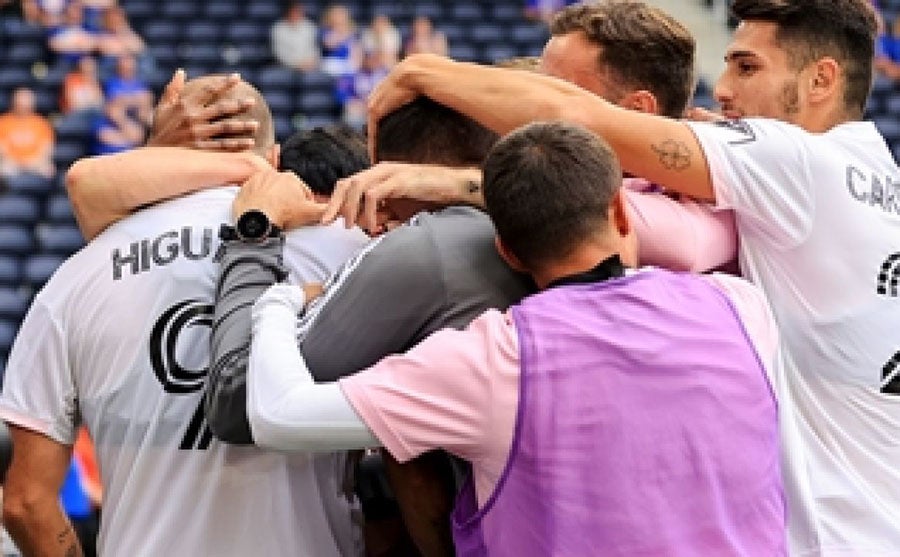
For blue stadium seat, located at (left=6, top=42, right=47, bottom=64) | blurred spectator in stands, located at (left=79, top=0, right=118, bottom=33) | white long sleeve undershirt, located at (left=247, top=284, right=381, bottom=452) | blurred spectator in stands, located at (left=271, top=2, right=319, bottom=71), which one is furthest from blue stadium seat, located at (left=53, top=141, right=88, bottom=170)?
white long sleeve undershirt, located at (left=247, top=284, right=381, bottom=452)

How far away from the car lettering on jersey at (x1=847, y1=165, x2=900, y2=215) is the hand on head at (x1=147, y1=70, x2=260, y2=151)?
0.98 metres

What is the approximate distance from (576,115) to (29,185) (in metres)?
7.68

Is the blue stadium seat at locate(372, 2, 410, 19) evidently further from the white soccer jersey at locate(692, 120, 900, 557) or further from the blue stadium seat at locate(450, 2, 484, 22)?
the white soccer jersey at locate(692, 120, 900, 557)

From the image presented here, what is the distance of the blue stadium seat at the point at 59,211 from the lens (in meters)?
8.83

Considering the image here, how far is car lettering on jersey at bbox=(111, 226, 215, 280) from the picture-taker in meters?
2.32

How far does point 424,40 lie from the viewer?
1156 cm

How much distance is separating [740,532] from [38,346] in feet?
3.94

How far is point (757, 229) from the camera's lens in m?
2.16

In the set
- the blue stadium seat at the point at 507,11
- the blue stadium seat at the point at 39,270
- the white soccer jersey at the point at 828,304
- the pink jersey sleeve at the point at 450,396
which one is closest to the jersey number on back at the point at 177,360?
the pink jersey sleeve at the point at 450,396

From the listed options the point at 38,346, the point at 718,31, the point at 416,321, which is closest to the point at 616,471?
the point at 416,321

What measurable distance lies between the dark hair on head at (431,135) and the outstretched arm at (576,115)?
0.06 metres

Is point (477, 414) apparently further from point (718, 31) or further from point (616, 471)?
point (718, 31)

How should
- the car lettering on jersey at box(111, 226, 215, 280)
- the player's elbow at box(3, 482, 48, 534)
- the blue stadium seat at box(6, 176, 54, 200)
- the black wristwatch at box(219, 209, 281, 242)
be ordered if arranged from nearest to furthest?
1. the black wristwatch at box(219, 209, 281, 242)
2. the car lettering on jersey at box(111, 226, 215, 280)
3. the player's elbow at box(3, 482, 48, 534)
4. the blue stadium seat at box(6, 176, 54, 200)

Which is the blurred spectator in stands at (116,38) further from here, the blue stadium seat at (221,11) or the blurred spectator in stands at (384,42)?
the blurred spectator in stands at (384,42)
